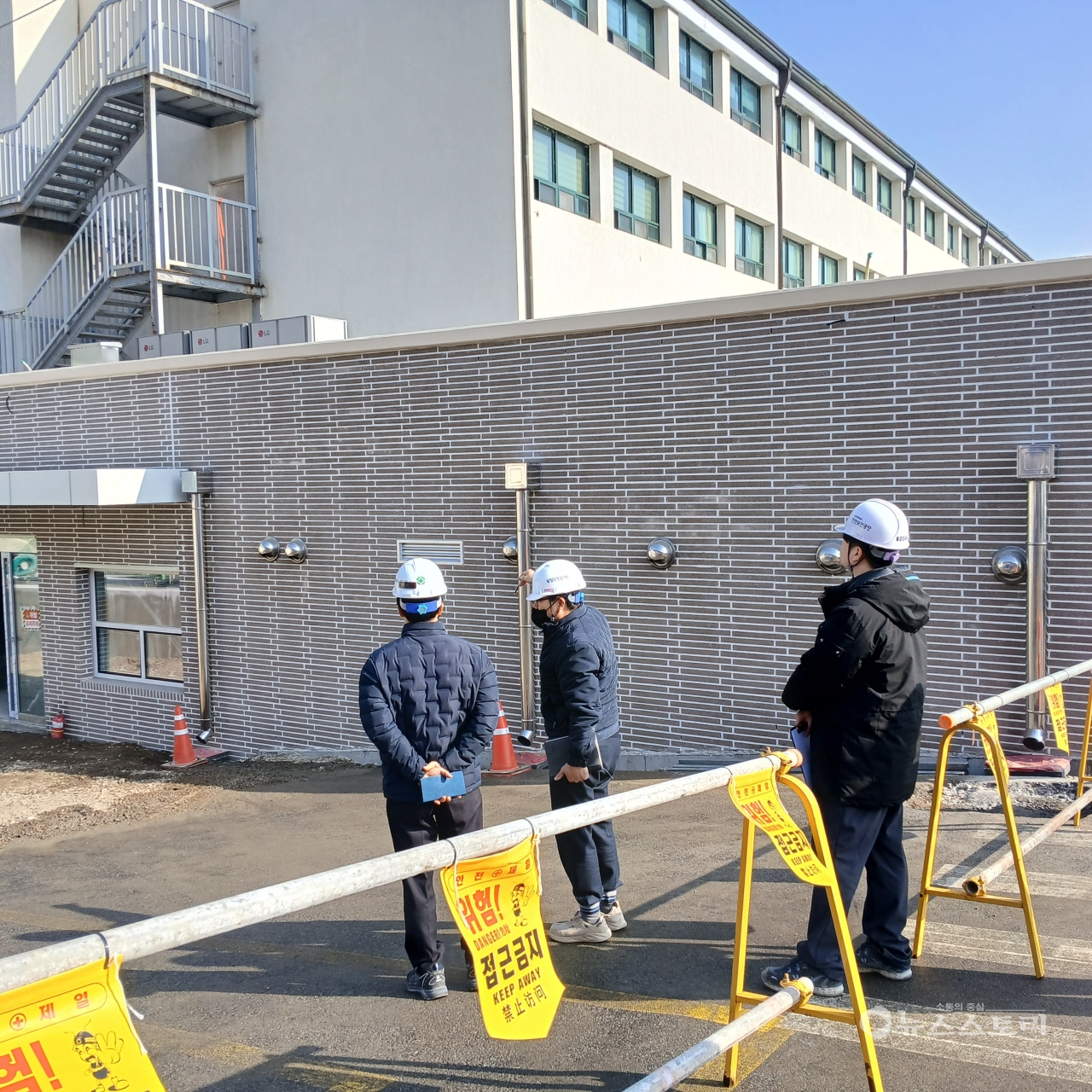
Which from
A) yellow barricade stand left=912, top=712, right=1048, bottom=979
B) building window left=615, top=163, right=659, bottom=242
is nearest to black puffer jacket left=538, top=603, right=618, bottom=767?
yellow barricade stand left=912, top=712, right=1048, bottom=979

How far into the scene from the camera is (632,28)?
18328 mm

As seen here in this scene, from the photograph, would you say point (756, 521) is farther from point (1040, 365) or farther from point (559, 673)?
point (559, 673)

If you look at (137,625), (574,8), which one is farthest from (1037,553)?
(574,8)

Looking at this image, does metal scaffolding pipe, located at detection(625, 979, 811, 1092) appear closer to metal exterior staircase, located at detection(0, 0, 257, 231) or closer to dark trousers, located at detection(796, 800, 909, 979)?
dark trousers, located at detection(796, 800, 909, 979)

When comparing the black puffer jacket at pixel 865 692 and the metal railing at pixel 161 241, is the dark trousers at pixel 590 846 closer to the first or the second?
the black puffer jacket at pixel 865 692

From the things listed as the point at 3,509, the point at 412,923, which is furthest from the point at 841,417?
the point at 3,509

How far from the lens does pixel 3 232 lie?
66.5 ft

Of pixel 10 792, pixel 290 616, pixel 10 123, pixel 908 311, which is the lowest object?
pixel 10 792

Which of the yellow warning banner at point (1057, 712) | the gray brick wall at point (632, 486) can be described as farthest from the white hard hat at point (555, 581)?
the gray brick wall at point (632, 486)

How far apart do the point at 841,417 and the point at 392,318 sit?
9.36 m

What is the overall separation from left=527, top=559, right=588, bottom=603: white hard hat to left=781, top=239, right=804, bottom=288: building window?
67.5 ft

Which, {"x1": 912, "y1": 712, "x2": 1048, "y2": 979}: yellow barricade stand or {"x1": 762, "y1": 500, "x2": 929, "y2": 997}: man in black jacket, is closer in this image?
{"x1": 762, "y1": 500, "x2": 929, "y2": 997}: man in black jacket

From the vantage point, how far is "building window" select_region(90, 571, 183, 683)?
13172 millimetres

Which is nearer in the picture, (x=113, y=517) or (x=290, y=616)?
(x=290, y=616)
